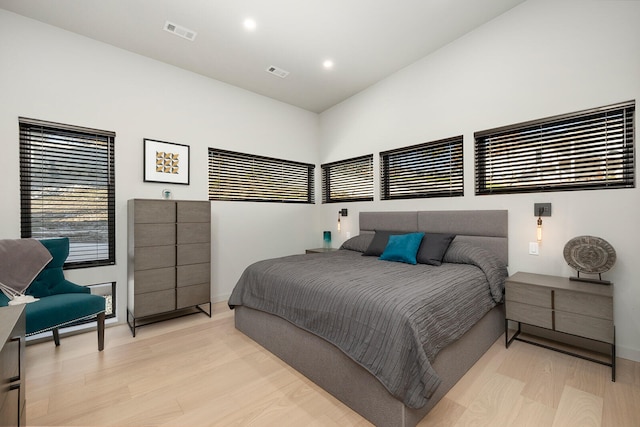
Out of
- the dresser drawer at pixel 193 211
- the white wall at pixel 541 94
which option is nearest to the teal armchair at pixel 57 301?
the dresser drawer at pixel 193 211

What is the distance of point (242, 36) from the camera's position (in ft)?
9.96

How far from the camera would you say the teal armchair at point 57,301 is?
7.13 ft

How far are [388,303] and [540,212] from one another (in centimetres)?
205

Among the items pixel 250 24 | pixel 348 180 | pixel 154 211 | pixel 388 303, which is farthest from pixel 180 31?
pixel 388 303

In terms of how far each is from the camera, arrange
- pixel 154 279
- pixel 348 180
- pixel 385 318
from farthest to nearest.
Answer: pixel 348 180, pixel 154 279, pixel 385 318

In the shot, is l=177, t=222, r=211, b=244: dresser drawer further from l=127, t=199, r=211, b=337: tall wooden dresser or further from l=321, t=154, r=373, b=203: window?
l=321, t=154, r=373, b=203: window

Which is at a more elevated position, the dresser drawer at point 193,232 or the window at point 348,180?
the window at point 348,180

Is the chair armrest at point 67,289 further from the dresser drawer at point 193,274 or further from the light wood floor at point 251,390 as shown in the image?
the dresser drawer at point 193,274

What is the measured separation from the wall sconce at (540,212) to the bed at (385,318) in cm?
27

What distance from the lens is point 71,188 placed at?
2959mm

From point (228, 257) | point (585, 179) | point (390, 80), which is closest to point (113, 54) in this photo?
point (228, 257)

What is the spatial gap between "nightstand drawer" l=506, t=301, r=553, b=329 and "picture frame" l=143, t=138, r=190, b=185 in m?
3.84

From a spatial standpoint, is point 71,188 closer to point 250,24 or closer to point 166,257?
point 166,257

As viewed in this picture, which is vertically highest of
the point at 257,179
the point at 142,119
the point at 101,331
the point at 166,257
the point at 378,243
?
the point at 142,119
